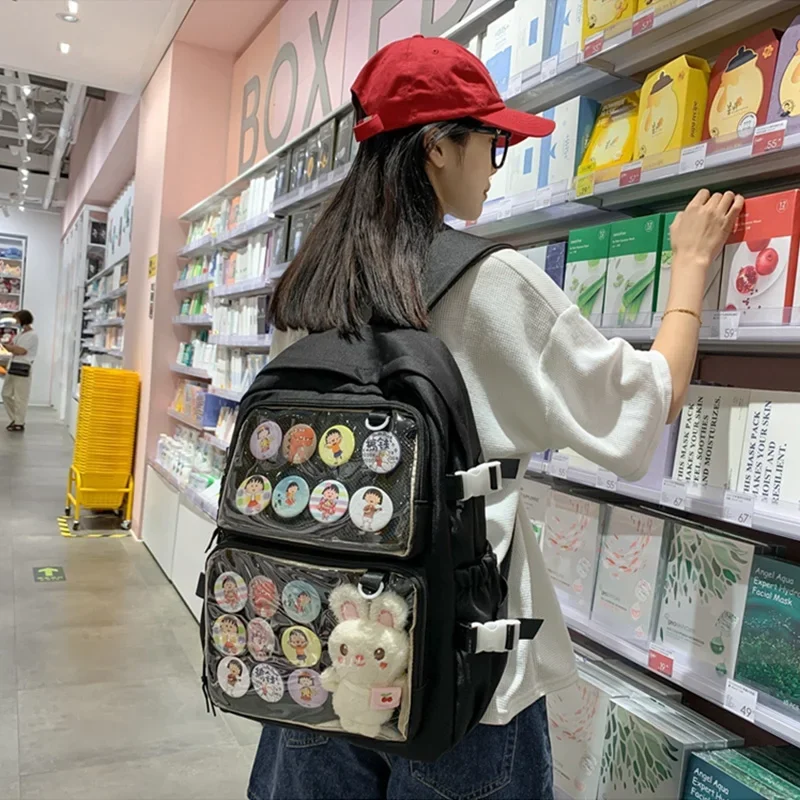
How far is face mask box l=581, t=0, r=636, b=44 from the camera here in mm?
1605

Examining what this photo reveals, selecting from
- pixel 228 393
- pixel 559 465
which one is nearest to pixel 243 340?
pixel 228 393

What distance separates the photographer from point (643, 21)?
1.55m

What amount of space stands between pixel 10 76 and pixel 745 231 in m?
8.68

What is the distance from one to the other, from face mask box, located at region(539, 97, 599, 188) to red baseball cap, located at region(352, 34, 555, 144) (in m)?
0.82

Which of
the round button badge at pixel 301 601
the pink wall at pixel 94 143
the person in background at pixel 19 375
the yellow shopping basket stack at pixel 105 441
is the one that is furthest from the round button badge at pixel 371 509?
the person in background at pixel 19 375

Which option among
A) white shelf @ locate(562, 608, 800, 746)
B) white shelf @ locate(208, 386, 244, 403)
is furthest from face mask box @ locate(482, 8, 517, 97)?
white shelf @ locate(208, 386, 244, 403)

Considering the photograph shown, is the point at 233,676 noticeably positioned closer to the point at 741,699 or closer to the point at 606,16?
the point at 741,699

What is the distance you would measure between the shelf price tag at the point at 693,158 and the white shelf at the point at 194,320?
3901 millimetres

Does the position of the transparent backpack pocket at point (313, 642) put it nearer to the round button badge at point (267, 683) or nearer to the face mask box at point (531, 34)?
the round button badge at point (267, 683)

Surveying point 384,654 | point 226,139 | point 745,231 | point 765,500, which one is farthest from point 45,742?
point 226,139

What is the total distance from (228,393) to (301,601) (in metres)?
3.35

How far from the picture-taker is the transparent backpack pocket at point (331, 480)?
0.87 meters

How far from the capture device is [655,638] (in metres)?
1.58

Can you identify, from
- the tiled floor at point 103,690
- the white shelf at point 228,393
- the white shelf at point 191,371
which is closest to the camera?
the tiled floor at point 103,690
